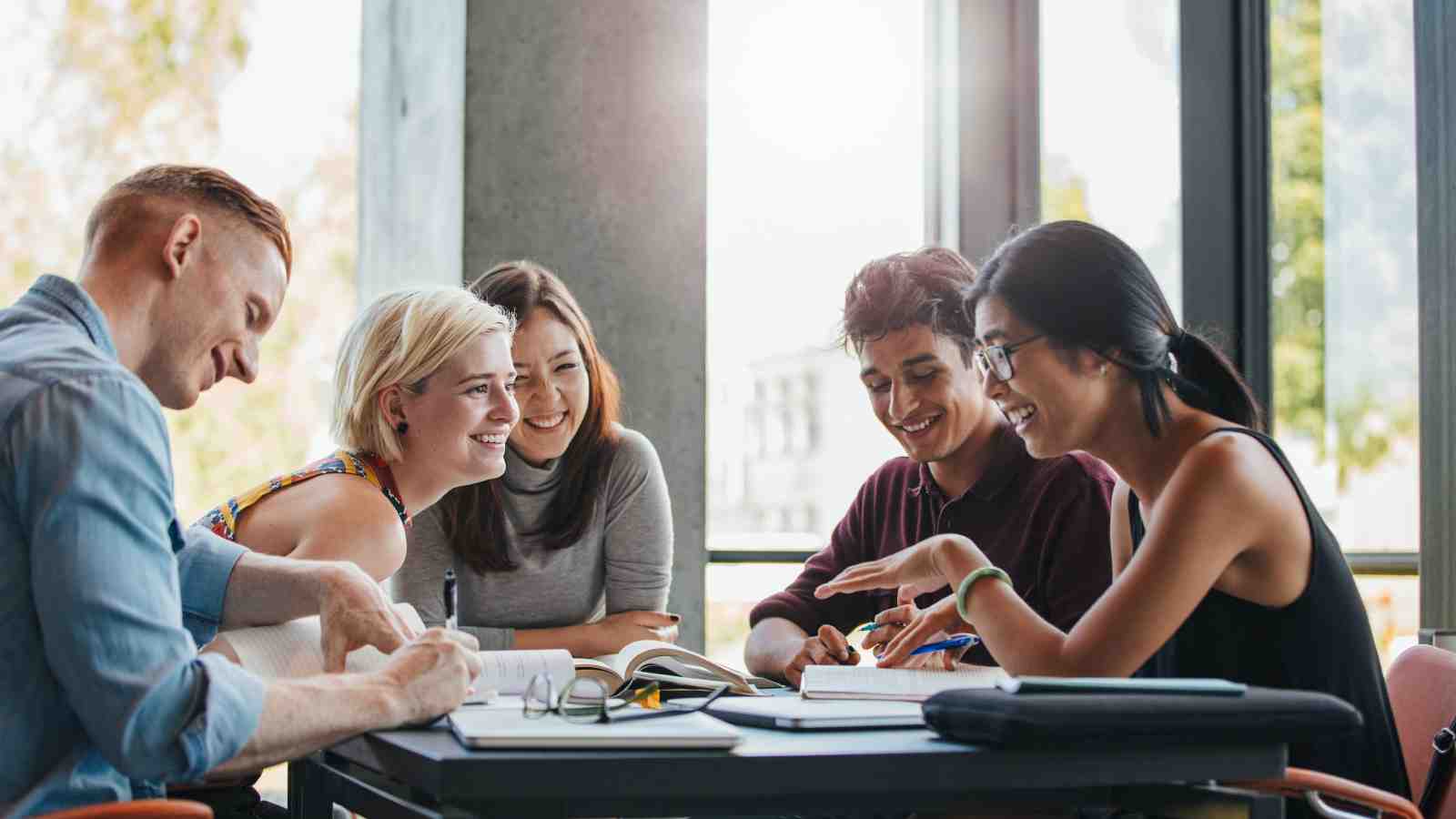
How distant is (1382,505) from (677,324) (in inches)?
78.5

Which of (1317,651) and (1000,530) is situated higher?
(1000,530)

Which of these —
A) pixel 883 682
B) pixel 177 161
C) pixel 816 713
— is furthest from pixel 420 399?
pixel 177 161

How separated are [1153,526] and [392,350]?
1.36 m

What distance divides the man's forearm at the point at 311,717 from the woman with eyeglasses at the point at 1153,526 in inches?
30.9

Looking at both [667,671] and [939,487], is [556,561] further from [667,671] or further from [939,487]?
[667,671]

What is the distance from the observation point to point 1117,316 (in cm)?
199

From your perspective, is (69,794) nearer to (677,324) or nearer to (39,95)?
(677,324)

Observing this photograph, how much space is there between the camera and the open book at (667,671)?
1851 millimetres

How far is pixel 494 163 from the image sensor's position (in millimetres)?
4016

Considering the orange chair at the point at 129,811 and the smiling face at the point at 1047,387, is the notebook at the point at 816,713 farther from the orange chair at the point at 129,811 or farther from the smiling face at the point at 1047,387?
the smiling face at the point at 1047,387

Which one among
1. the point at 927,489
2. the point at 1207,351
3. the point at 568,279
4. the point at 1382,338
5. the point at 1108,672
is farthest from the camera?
the point at 568,279

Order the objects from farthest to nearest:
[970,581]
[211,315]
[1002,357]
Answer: [1002,357], [970,581], [211,315]

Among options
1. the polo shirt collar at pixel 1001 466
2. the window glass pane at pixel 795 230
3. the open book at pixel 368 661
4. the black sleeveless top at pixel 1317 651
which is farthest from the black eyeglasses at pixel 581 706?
the window glass pane at pixel 795 230

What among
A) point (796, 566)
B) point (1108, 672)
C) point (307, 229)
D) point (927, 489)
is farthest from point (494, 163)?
point (1108, 672)
